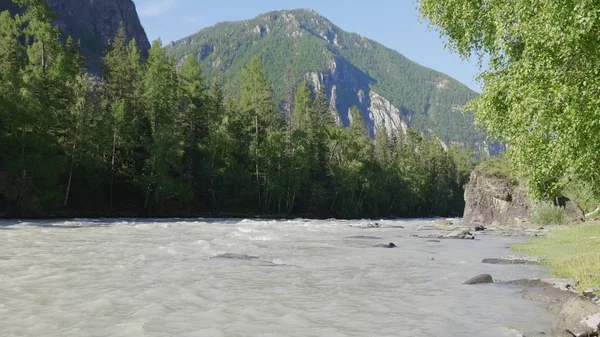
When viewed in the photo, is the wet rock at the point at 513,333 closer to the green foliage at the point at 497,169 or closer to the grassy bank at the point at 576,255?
the grassy bank at the point at 576,255

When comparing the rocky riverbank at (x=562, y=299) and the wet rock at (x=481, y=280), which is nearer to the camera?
the rocky riverbank at (x=562, y=299)

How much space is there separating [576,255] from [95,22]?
169177mm

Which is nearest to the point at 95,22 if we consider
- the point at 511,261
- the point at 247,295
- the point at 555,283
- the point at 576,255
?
the point at 511,261

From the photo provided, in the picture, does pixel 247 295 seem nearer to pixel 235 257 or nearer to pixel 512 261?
pixel 235 257

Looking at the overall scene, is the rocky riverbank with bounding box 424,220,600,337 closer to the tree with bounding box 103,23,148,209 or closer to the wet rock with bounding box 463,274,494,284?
the wet rock with bounding box 463,274,494,284

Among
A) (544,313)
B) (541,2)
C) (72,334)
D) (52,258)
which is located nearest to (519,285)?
(544,313)

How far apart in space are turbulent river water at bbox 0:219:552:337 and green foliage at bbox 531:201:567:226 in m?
29.1

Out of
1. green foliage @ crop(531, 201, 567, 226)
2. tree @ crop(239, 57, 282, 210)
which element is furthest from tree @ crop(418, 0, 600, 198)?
tree @ crop(239, 57, 282, 210)

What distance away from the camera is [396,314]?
30.5 ft

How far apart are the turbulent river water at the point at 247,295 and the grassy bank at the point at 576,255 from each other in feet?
3.66

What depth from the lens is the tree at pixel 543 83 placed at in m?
9.87

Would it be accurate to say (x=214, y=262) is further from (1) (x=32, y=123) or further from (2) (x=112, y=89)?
(2) (x=112, y=89)

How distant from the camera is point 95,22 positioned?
153m

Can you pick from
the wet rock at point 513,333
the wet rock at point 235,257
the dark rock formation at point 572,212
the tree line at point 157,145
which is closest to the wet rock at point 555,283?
the wet rock at point 513,333
